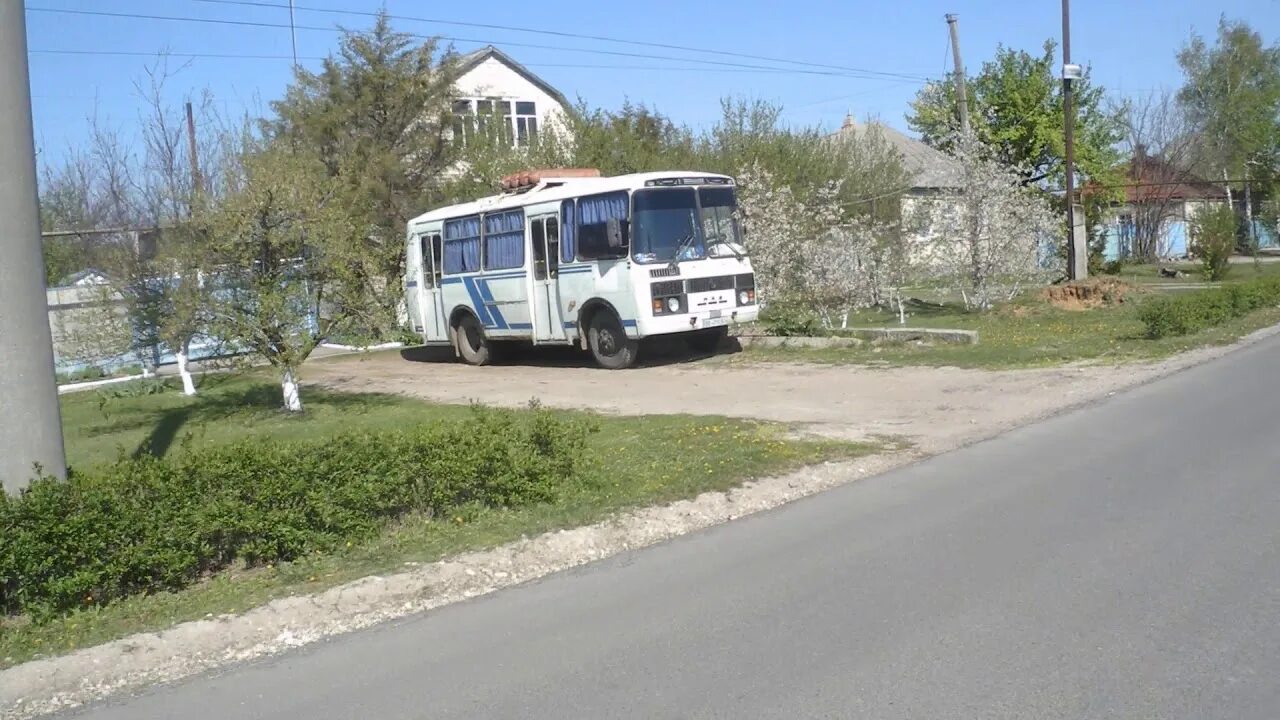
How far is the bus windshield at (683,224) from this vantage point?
18.1 m

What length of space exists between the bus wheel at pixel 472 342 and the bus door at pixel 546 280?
227 cm

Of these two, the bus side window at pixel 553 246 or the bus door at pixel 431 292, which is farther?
the bus door at pixel 431 292

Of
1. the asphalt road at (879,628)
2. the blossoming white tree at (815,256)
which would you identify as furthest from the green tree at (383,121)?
the asphalt road at (879,628)

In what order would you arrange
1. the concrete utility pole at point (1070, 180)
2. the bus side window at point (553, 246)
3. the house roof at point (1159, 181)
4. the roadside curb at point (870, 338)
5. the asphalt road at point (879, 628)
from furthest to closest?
the house roof at point (1159, 181) → the concrete utility pole at point (1070, 180) → the bus side window at point (553, 246) → the roadside curb at point (870, 338) → the asphalt road at point (879, 628)

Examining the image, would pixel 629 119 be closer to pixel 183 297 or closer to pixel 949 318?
pixel 949 318

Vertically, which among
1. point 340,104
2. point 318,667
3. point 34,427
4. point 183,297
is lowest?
point 318,667

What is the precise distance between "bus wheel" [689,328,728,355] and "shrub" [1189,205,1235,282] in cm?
2046

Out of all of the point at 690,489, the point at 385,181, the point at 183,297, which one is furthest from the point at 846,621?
the point at 385,181

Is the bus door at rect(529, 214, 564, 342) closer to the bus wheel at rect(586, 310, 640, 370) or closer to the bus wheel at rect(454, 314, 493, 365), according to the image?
the bus wheel at rect(586, 310, 640, 370)

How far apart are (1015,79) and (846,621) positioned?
117 feet

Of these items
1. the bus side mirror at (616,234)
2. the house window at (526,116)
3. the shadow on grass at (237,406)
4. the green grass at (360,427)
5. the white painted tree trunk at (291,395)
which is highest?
the house window at (526,116)

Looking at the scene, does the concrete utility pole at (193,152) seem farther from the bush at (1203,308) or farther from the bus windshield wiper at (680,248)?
the bush at (1203,308)

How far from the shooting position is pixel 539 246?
20078mm

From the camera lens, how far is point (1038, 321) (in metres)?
23.0
